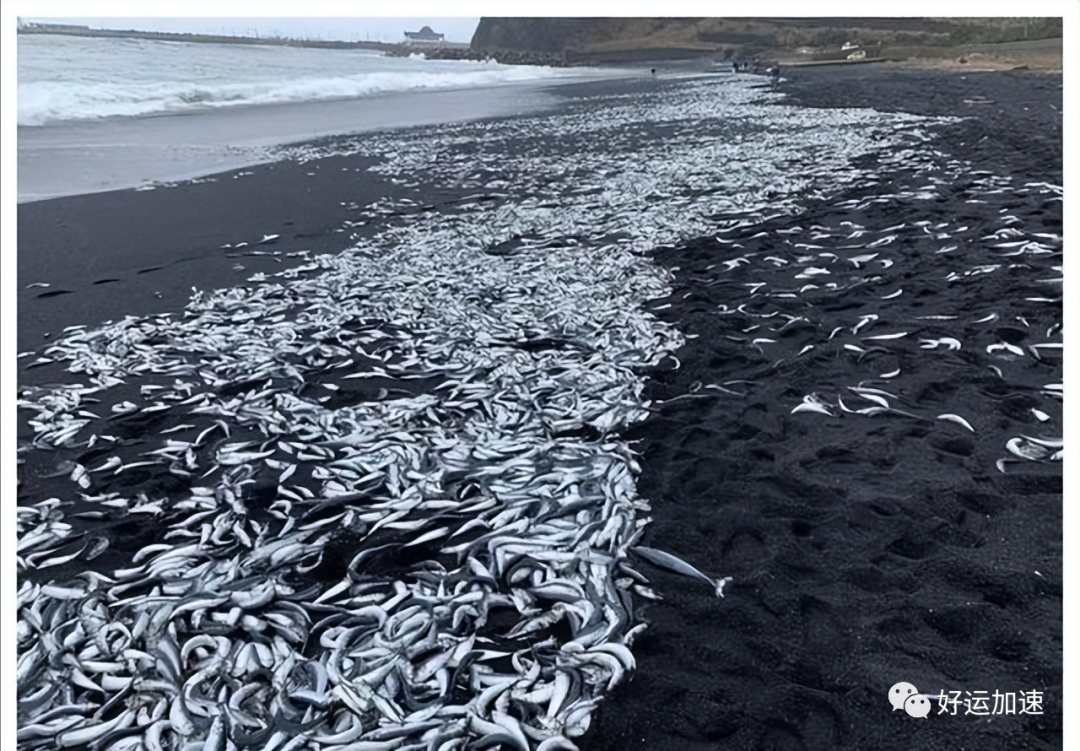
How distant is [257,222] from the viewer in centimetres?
1082

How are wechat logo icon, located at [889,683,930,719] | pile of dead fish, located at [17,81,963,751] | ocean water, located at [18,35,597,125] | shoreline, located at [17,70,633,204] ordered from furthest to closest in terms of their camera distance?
ocean water, located at [18,35,597,125] → shoreline, located at [17,70,633,204] → pile of dead fish, located at [17,81,963,751] → wechat logo icon, located at [889,683,930,719]

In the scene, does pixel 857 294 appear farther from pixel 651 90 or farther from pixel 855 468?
pixel 651 90

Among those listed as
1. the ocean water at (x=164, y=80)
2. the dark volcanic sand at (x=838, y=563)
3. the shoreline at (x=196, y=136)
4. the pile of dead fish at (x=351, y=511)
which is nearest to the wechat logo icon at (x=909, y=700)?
the dark volcanic sand at (x=838, y=563)

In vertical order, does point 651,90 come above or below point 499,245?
above

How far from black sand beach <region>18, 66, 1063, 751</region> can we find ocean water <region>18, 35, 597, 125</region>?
669 inches

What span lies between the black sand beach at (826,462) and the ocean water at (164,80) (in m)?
17.0

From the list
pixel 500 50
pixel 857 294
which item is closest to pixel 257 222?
pixel 857 294

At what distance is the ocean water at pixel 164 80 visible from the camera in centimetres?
2394

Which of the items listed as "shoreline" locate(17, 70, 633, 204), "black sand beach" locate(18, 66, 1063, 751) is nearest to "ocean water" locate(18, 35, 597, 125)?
"shoreline" locate(17, 70, 633, 204)

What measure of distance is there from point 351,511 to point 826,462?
9.51ft

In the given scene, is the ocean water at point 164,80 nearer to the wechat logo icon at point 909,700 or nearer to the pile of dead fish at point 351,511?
the pile of dead fish at point 351,511

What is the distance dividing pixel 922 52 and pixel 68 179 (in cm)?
4985

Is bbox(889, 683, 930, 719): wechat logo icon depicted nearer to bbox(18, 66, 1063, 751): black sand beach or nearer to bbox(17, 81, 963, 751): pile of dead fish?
bbox(18, 66, 1063, 751): black sand beach

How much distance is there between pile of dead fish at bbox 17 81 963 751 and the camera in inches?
115
